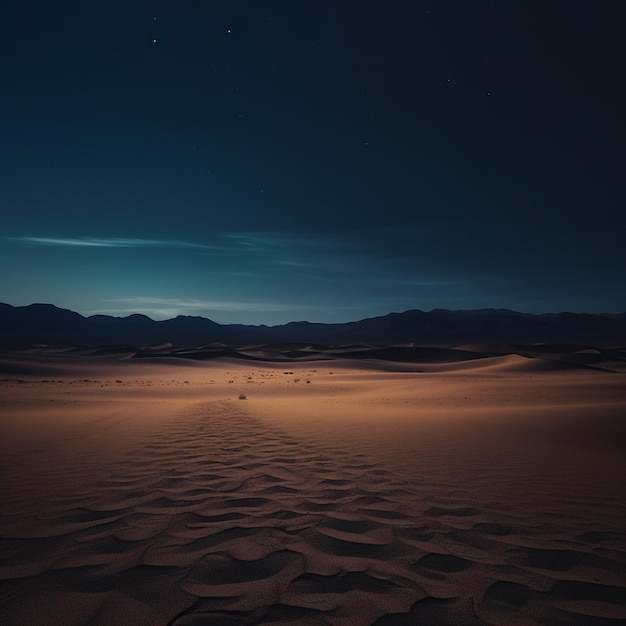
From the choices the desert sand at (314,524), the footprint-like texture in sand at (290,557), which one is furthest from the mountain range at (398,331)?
the footprint-like texture in sand at (290,557)

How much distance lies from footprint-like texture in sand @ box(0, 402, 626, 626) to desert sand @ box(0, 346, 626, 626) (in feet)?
0.06

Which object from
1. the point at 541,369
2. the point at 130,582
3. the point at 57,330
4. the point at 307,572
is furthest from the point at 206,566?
the point at 57,330

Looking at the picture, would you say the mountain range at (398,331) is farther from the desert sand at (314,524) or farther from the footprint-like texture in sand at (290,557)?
the footprint-like texture in sand at (290,557)

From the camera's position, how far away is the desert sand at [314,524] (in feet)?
8.44

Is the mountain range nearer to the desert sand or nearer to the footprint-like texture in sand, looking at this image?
the desert sand

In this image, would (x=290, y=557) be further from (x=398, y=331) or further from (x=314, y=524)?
(x=398, y=331)

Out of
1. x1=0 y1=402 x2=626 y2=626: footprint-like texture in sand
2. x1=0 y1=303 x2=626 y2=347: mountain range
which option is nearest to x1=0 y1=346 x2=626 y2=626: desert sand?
x1=0 y1=402 x2=626 y2=626: footprint-like texture in sand

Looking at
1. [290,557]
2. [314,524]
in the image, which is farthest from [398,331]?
[290,557]

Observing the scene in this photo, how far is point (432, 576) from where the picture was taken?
290 centimetres

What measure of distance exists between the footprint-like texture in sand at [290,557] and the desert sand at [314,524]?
0.06ft

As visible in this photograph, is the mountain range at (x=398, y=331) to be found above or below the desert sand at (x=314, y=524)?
above

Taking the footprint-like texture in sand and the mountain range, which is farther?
the mountain range

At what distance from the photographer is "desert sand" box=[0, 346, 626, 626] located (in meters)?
2.57

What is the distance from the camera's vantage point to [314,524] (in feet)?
12.6
